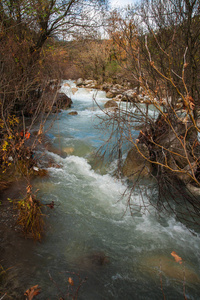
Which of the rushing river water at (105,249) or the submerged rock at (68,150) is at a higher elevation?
the submerged rock at (68,150)

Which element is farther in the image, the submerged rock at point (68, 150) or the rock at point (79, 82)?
the rock at point (79, 82)

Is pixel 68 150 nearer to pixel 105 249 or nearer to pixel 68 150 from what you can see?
pixel 68 150

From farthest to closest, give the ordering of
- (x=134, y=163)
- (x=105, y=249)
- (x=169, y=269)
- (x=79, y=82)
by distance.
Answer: (x=79, y=82) → (x=134, y=163) → (x=105, y=249) → (x=169, y=269)

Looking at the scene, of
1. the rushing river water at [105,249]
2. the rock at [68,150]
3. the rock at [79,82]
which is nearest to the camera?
the rushing river water at [105,249]

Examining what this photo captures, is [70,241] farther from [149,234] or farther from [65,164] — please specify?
[65,164]

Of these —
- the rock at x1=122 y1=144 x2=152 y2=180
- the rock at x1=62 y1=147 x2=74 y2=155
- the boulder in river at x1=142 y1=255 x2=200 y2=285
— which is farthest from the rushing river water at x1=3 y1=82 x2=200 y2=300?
the rock at x1=62 y1=147 x2=74 y2=155

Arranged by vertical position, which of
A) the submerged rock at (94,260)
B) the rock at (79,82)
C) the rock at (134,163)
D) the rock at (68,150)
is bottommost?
the submerged rock at (94,260)

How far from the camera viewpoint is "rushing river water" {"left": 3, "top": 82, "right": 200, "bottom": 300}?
2945 millimetres

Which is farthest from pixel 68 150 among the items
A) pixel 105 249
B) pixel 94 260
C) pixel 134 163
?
pixel 94 260

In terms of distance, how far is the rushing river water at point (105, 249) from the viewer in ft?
9.66

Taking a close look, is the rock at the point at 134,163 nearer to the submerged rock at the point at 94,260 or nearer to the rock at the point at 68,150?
the rock at the point at 68,150

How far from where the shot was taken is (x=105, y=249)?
3666 mm

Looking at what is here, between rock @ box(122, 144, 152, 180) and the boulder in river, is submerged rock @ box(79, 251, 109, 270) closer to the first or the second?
the boulder in river

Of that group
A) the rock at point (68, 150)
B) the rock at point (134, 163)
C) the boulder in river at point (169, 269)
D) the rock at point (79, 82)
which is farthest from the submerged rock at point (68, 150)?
the rock at point (79, 82)
